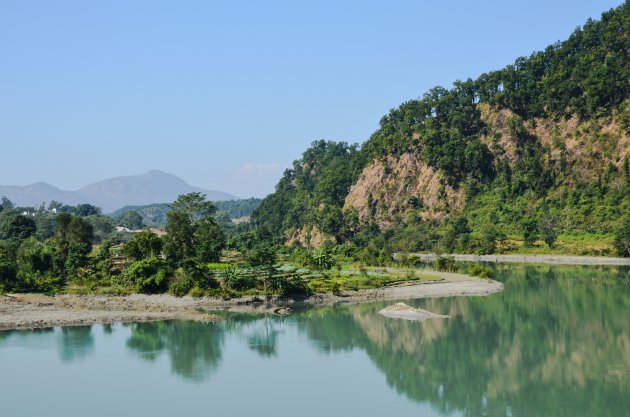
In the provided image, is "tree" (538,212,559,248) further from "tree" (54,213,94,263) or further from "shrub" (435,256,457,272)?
"tree" (54,213,94,263)

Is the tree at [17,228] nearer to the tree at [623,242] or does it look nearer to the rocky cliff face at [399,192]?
the rocky cliff face at [399,192]

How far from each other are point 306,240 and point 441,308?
291 ft

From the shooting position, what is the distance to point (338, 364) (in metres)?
45.1

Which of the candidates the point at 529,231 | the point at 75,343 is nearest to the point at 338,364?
the point at 75,343

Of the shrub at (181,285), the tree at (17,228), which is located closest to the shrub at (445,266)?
the shrub at (181,285)

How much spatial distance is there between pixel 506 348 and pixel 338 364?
38.5 feet

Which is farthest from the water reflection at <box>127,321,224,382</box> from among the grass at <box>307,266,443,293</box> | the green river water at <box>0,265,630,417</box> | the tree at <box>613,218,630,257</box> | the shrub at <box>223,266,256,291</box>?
the tree at <box>613,218,630,257</box>

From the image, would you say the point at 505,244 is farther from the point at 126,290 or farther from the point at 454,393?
the point at 454,393

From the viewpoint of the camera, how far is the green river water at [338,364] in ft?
120

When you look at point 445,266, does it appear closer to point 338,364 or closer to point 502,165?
point 338,364

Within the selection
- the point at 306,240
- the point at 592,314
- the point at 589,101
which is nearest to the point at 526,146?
the point at 589,101

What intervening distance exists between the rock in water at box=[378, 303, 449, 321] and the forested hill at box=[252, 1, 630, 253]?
138 ft

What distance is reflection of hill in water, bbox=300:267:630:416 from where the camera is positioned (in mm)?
37531

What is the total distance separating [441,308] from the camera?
60.9 metres
